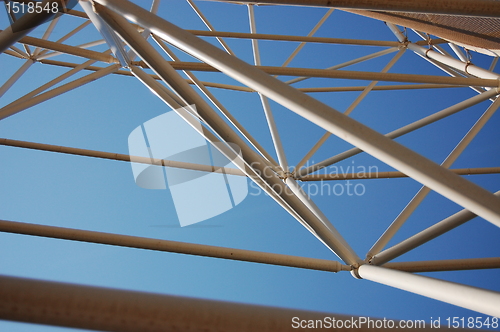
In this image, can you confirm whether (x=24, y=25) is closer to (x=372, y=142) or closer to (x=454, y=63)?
(x=372, y=142)

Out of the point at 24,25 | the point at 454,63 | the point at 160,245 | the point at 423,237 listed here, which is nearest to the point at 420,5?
the point at 423,237

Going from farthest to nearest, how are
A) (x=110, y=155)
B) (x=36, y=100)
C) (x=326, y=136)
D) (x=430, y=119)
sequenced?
(x=326, y=136) → (x=110, y=155) → (x=430, y=119) → (x=36, y=100)

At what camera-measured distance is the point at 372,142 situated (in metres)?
3.40

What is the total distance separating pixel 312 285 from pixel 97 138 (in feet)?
62.2

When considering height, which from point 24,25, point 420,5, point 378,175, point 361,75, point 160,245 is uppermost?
point 378,175

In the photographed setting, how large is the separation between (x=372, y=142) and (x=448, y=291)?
1.74 meters

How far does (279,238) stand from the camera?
30.0 m

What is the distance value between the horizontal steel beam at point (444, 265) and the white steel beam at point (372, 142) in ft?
8.64

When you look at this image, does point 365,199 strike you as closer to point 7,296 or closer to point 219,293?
point 219,293

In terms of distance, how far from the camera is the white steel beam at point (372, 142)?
324 centimetres

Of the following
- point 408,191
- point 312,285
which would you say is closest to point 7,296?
point 312,285

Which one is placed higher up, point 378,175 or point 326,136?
point 326,136

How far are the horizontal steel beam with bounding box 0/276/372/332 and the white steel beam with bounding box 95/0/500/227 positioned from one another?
163cm

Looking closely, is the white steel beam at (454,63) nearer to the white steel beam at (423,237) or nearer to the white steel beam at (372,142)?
the white steel beam at (423,237)
